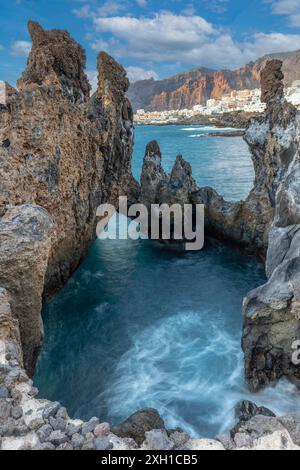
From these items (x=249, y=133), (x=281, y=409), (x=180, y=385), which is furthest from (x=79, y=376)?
(x=249, y=133)

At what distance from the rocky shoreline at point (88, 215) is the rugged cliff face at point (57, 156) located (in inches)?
2.1

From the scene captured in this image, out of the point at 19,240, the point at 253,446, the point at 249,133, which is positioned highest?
the point at 249,133

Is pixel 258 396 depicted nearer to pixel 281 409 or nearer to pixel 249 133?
pixel 281 409

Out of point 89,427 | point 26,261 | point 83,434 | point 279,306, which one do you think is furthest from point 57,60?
point 83,434

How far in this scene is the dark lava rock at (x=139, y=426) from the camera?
29.8ft

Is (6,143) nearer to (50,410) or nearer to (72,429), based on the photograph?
(50,410)

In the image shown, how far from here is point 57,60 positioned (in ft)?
66.8

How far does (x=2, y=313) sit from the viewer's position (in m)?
9.27

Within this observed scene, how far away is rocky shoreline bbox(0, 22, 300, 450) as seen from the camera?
273 inches

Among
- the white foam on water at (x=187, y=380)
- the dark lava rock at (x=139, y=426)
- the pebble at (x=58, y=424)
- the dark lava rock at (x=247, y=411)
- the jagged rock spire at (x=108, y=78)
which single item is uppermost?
the jagged rock spire at (x=108, y=78)

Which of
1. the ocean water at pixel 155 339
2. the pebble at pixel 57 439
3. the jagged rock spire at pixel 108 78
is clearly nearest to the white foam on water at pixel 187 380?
the ocean water at pixel 155 339

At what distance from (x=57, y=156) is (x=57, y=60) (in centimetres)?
→ 678

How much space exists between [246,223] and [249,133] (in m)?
5.54

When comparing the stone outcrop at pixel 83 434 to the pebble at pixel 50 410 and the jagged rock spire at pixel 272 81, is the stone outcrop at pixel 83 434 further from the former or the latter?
the jagged rock spire at pixel 272 81
